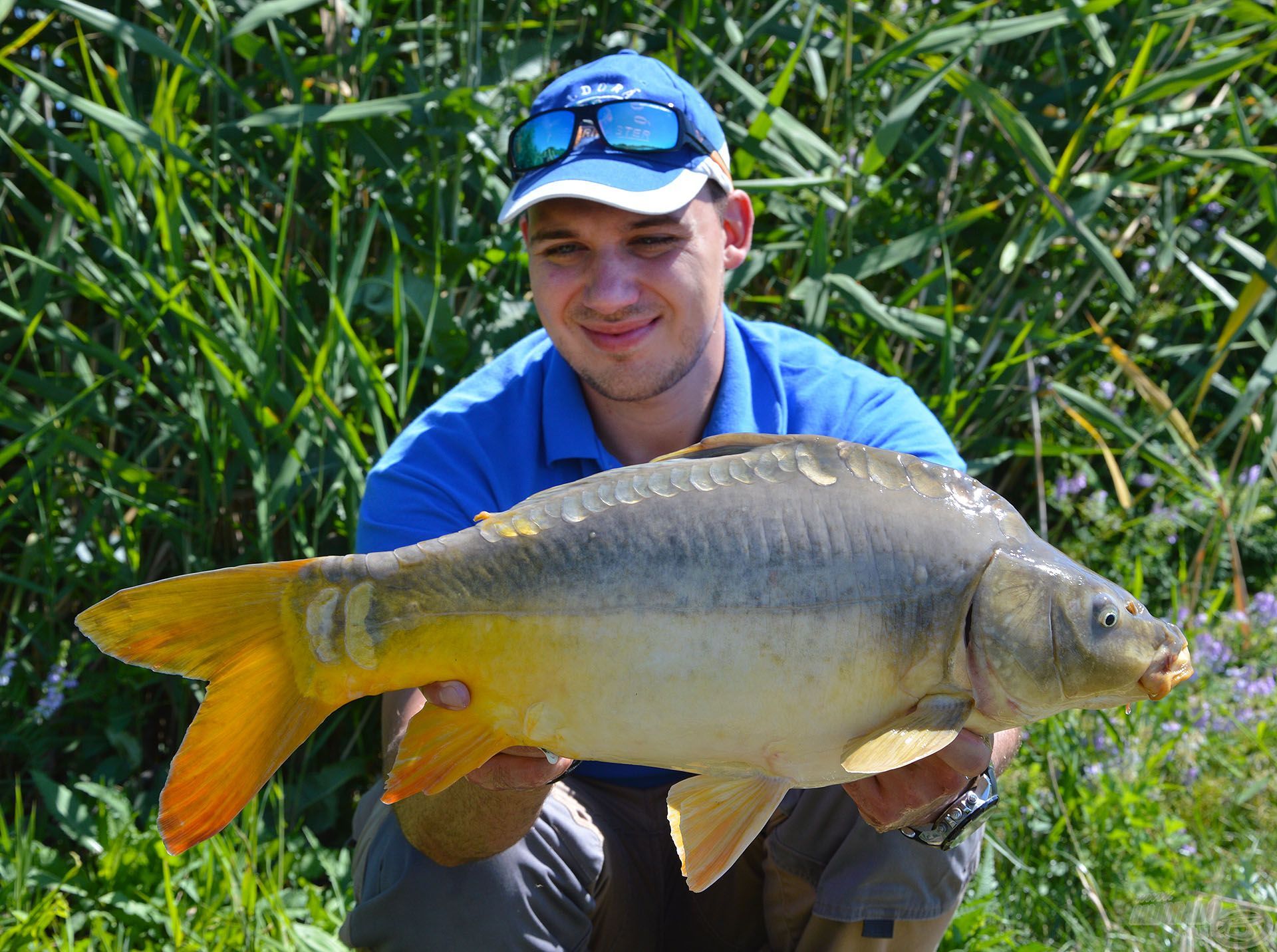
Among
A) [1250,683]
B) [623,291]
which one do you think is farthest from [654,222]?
[1250,683]

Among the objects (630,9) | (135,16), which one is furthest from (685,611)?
(135,16)

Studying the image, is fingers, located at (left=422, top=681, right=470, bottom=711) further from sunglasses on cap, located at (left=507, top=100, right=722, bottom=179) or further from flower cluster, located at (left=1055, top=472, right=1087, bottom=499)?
flower cluster, located at (left=1055, top=472, right=1087, bottom=499)

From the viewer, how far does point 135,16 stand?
2.77 meters

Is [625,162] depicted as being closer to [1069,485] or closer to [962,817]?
[962,817]

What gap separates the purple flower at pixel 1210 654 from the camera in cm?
255

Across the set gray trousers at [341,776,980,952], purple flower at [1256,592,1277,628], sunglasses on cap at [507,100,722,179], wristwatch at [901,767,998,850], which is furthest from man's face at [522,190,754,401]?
purple flower at [1256,592,1277,628]

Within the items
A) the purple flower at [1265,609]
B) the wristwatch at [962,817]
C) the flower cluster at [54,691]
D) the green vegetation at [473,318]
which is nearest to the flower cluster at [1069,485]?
the green vegetation at [473,318]

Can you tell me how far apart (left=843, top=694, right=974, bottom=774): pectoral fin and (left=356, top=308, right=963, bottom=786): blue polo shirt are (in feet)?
2.37

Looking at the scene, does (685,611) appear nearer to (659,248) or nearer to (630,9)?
(659,248)

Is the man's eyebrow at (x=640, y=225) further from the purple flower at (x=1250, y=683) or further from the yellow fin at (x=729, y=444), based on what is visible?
the purple flower at (x=1250, y=683)

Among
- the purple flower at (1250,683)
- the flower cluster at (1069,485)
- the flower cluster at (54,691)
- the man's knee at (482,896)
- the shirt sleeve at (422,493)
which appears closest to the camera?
the man's knee at (482,896)

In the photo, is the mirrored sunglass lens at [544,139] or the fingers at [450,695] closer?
the fingers at [450,695]

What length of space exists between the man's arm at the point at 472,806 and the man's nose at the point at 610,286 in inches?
26.7

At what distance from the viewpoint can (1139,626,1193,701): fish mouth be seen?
133 cm
